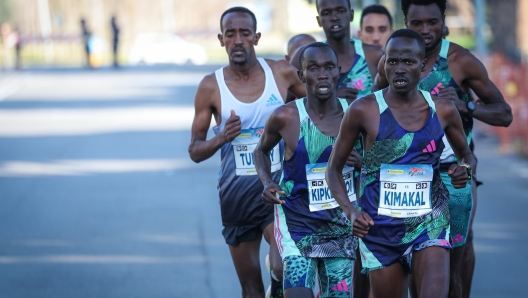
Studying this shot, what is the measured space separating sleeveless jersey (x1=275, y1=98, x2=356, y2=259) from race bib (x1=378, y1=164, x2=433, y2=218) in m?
0.45

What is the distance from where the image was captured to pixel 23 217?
11445mm

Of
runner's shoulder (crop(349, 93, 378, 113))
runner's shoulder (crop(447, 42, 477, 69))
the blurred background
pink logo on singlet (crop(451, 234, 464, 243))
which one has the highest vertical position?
runner's shoulder (crop(447, 42, 477, 69))

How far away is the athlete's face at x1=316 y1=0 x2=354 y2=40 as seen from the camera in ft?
21.6

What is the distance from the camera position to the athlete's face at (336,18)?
6570 mm

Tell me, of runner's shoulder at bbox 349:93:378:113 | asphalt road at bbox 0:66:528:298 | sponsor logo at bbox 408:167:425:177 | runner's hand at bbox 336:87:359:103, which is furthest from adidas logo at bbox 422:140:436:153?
asphalt road at bbox 0:66:528:298

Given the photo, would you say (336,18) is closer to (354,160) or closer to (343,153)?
(354,160)

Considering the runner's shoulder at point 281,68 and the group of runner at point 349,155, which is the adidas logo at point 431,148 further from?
the runner's shoulder at point 281,68

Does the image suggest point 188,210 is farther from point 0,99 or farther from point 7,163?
point 0,99

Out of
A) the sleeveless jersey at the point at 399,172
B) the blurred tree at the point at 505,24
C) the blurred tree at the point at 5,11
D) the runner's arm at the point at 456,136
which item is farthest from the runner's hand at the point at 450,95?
the blurred tree at the point at 5,11

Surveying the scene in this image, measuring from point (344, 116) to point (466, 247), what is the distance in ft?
6.26

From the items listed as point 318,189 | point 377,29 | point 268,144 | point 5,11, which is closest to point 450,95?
point 318,189

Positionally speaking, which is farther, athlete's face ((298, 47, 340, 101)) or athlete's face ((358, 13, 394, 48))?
athlete's face ((358, 13, 394, 48))

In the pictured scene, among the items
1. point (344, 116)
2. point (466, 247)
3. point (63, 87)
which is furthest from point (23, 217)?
point (63, 87)

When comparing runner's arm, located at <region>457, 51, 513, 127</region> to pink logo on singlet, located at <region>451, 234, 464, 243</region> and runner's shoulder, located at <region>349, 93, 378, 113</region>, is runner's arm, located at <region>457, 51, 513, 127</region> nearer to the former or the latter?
pink logo on singlet, located at <region>451, 234, 464, 243</region>
